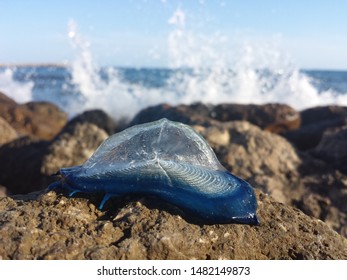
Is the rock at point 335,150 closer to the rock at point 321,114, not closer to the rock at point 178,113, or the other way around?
the rock at point 178,113

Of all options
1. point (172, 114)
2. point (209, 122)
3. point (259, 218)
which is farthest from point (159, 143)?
point (172, 114)

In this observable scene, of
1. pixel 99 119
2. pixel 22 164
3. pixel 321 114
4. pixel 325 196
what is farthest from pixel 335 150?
pixel 99 119

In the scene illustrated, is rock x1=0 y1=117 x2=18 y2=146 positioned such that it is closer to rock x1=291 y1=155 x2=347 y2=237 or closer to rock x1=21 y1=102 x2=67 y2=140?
rock x1=21 y1=102 x2=67 y2=140

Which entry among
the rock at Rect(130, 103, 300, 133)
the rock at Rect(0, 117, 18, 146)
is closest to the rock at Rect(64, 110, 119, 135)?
the rock at Rect(130, 103, 300, 133)

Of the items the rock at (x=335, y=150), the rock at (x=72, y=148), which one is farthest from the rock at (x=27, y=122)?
the rock at (x=335, y=150)

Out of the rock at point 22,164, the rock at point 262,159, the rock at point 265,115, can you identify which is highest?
the rock at point 262,159

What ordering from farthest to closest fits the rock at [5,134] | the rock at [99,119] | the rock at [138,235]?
the rock at [99,119] < the rock at [5,134] < the rock at [138,235]
